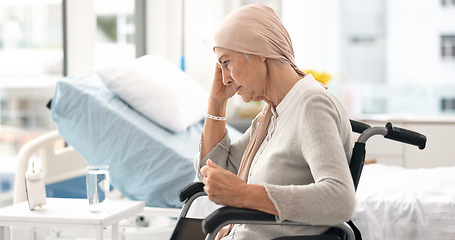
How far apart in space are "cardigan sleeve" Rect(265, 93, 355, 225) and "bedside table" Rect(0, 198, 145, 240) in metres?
0.68

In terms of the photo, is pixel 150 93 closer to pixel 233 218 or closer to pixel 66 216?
pixel 66 216

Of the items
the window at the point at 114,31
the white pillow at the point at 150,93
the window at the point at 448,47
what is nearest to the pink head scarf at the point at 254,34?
the white pillow at the point at 150,93

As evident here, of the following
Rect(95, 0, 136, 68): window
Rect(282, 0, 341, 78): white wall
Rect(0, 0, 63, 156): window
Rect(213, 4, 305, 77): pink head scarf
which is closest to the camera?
Rect(213, 4, 305, 77): pink head scarf

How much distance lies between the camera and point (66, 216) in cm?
174

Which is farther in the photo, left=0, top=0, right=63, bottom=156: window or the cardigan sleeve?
left=0, top=0, right=63, bottom=156: window

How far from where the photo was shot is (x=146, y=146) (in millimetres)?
2404

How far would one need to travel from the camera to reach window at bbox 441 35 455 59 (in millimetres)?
4828

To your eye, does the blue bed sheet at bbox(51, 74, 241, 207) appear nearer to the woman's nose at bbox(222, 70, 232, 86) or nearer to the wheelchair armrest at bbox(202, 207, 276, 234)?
the woman's nose at bbox(222, 70, 232, 86)

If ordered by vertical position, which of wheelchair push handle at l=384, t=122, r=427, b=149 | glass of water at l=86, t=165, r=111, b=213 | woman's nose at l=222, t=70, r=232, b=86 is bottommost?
glass of water at l=86, t=165, r=111, b=213

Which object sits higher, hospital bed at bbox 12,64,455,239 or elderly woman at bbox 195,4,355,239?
elderly woman at bbox 195,4,355,239

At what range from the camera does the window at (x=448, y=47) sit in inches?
190

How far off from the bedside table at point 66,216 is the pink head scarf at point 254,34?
2.16 ft

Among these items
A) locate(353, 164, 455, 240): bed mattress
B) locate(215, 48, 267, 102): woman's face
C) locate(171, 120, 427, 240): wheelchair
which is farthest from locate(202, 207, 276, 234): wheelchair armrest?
locate(353, 164, 455, 240): bed mattress

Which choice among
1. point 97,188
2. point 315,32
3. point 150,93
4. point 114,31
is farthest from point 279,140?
point 315,32
